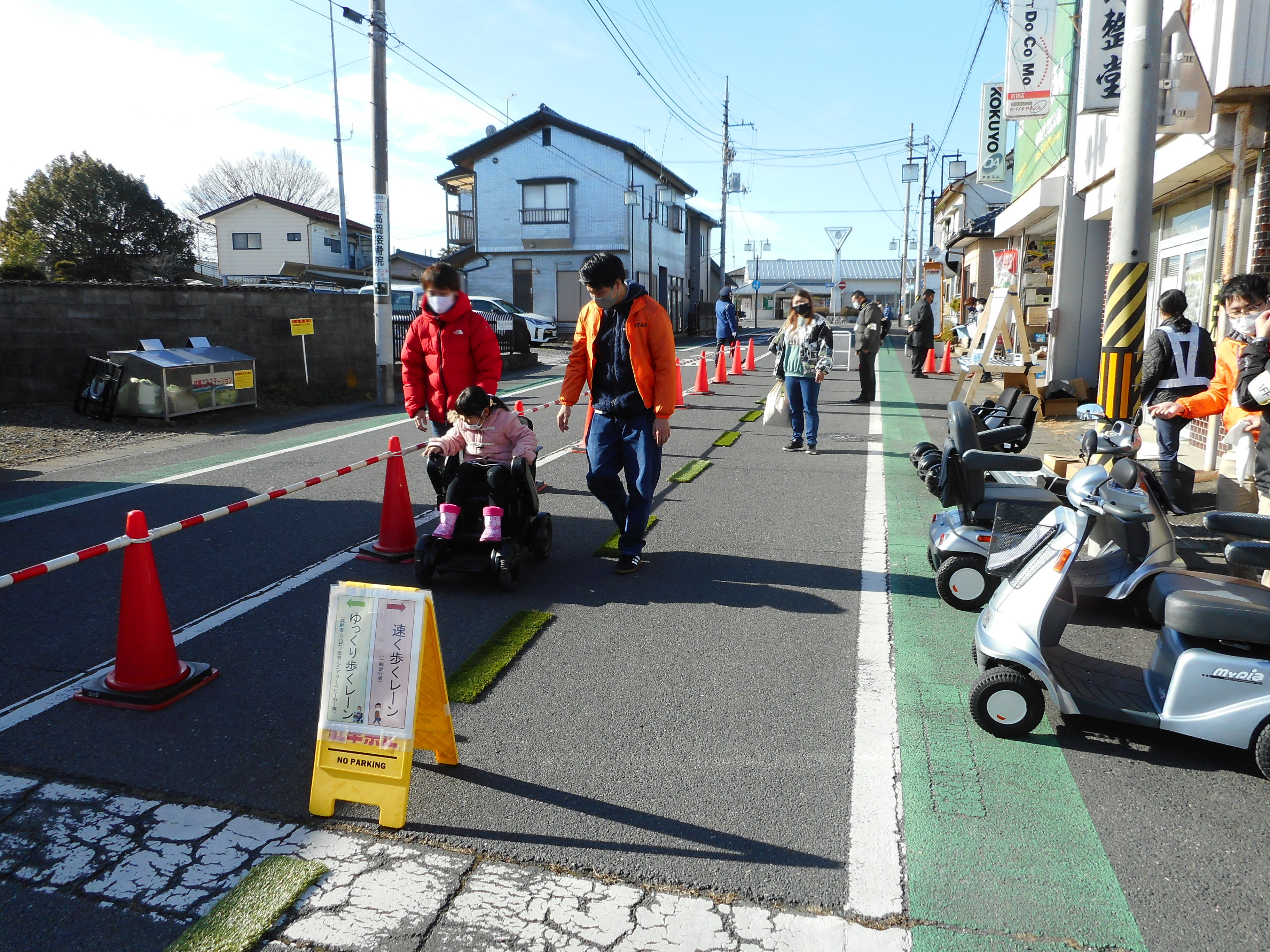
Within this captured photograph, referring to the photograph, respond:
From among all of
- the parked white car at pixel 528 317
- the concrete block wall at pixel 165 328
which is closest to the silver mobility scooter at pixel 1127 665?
the concrete block wall at pixel 165 328

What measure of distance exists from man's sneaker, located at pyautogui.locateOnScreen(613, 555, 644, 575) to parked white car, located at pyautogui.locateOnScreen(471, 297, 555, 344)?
73.3ft

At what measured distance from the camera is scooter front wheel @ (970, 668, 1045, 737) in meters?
3.48

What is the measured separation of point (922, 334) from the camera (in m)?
20.4

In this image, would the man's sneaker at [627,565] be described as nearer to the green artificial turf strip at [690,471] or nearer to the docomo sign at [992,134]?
the green artificial turf strip at [690,471]

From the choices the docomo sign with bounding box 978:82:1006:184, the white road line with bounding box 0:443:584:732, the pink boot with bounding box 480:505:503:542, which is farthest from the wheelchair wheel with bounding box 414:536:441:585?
the docomo sign with bounding box 978:82:1006:184

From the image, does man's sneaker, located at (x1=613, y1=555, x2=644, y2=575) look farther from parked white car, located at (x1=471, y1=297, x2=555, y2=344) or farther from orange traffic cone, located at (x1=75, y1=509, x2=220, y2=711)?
parked white car, located at (x1=471, y1=297, x2=555, y2=344)

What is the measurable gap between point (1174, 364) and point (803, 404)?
13.6ft

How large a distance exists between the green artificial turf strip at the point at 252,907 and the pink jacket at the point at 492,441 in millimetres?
3113

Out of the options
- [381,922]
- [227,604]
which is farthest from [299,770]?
[227,604]

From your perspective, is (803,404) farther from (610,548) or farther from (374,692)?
(374,692)

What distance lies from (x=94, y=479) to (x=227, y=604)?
4.76 m

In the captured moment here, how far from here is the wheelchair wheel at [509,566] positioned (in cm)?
516

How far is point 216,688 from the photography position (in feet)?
13.0

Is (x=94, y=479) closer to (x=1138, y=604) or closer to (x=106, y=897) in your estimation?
(x=106, y=897)
